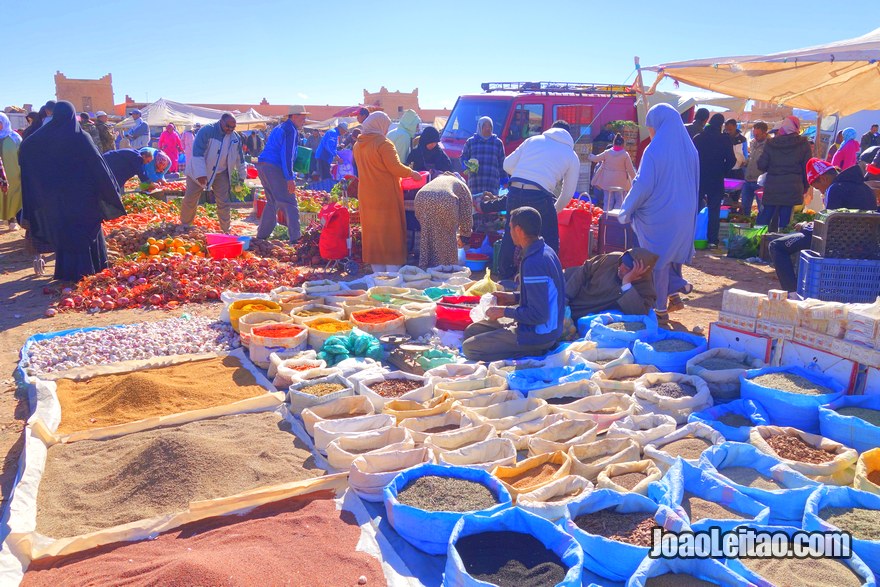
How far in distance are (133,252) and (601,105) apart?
300 inches

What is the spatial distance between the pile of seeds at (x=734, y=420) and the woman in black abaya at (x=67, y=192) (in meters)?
6.51

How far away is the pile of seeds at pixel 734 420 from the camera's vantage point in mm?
3818

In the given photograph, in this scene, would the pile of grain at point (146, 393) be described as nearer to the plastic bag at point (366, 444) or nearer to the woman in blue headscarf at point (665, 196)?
the plastic bag at point (366, 444)

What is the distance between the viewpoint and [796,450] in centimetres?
336

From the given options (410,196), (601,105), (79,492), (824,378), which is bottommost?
(79,492)

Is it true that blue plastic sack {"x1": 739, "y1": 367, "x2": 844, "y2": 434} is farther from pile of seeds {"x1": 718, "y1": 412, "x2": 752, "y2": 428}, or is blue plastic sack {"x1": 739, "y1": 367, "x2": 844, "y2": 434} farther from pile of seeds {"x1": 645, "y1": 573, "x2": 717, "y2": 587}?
pile of seeds {"x1": 645, "y1": 573, "x2": 717, "y2": 587}

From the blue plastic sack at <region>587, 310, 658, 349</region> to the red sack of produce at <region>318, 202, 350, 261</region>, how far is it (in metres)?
3.58

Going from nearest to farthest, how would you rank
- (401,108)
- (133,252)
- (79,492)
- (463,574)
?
(463,574), (79,492), (133,252), (401,108)

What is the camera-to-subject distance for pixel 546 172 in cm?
625

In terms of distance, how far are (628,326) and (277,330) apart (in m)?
2.65

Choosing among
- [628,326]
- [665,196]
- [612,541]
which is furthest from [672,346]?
[612,541]

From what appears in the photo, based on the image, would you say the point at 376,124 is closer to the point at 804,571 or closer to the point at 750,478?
the point at 750,478

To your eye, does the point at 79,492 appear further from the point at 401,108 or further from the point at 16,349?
the point at 401,108

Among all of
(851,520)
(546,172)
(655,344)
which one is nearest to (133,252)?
(546,172)
